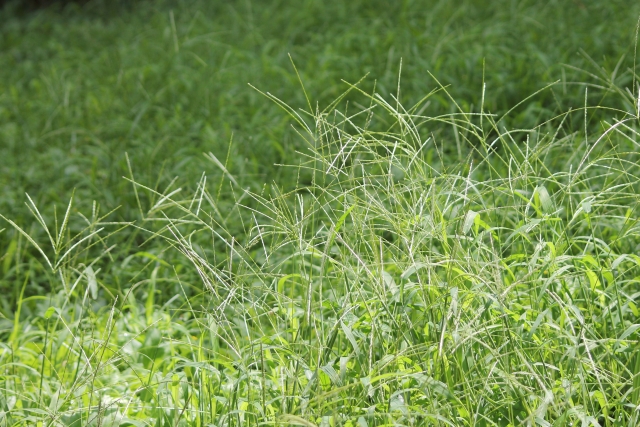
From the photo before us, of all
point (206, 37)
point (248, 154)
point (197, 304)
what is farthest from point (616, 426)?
point (206, 37)

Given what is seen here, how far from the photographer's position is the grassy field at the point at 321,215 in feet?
5.52

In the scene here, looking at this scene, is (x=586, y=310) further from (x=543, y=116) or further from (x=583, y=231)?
(x=543, y=116)

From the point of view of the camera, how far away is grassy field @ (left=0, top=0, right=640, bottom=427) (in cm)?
168

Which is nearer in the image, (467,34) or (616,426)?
(616,426)

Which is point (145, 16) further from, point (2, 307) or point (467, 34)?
point (2, 307)

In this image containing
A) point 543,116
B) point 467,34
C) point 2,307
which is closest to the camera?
point 2,307

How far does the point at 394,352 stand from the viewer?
1.70 metres

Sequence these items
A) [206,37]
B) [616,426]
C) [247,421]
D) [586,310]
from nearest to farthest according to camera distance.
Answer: [616,426], [247,421], [586,310], [206,37]

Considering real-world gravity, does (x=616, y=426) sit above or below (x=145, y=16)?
above

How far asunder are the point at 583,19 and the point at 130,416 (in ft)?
11.2

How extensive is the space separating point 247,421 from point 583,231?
4.58 ft

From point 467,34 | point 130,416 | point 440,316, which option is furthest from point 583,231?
point 467,34

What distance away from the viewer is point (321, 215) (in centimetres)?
317

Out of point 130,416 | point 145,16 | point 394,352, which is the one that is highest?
point 394,352
